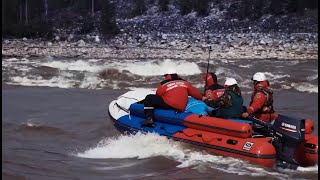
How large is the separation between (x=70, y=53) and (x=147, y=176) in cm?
2147

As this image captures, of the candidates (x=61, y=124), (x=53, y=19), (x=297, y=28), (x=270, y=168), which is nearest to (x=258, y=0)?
(x=297, y=28)

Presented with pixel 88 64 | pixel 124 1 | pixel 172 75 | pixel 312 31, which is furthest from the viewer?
pixel 124 1

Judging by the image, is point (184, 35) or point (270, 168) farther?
point (184, 35)

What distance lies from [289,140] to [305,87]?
9.90 m

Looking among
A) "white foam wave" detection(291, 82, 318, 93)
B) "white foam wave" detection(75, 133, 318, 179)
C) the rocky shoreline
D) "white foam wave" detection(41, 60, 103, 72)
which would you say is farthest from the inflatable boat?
the rocky shoreline

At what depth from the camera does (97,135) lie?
359 inches

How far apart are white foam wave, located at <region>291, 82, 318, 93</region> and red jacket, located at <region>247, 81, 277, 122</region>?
838cm

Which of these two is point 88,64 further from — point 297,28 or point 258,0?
point 258,0

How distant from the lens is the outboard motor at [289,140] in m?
6.48

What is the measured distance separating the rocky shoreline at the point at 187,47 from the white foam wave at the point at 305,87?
841cm

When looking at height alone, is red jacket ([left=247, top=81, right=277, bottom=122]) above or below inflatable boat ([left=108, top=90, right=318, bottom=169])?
above

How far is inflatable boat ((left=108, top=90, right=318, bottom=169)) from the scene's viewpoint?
653cm

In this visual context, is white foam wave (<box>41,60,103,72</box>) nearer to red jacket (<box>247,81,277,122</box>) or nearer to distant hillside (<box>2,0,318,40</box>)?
red jacket (<box>247,81,277,122</box>)

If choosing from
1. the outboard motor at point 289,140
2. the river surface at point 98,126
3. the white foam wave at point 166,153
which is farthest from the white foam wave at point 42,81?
the outboard motor at point 289,140
